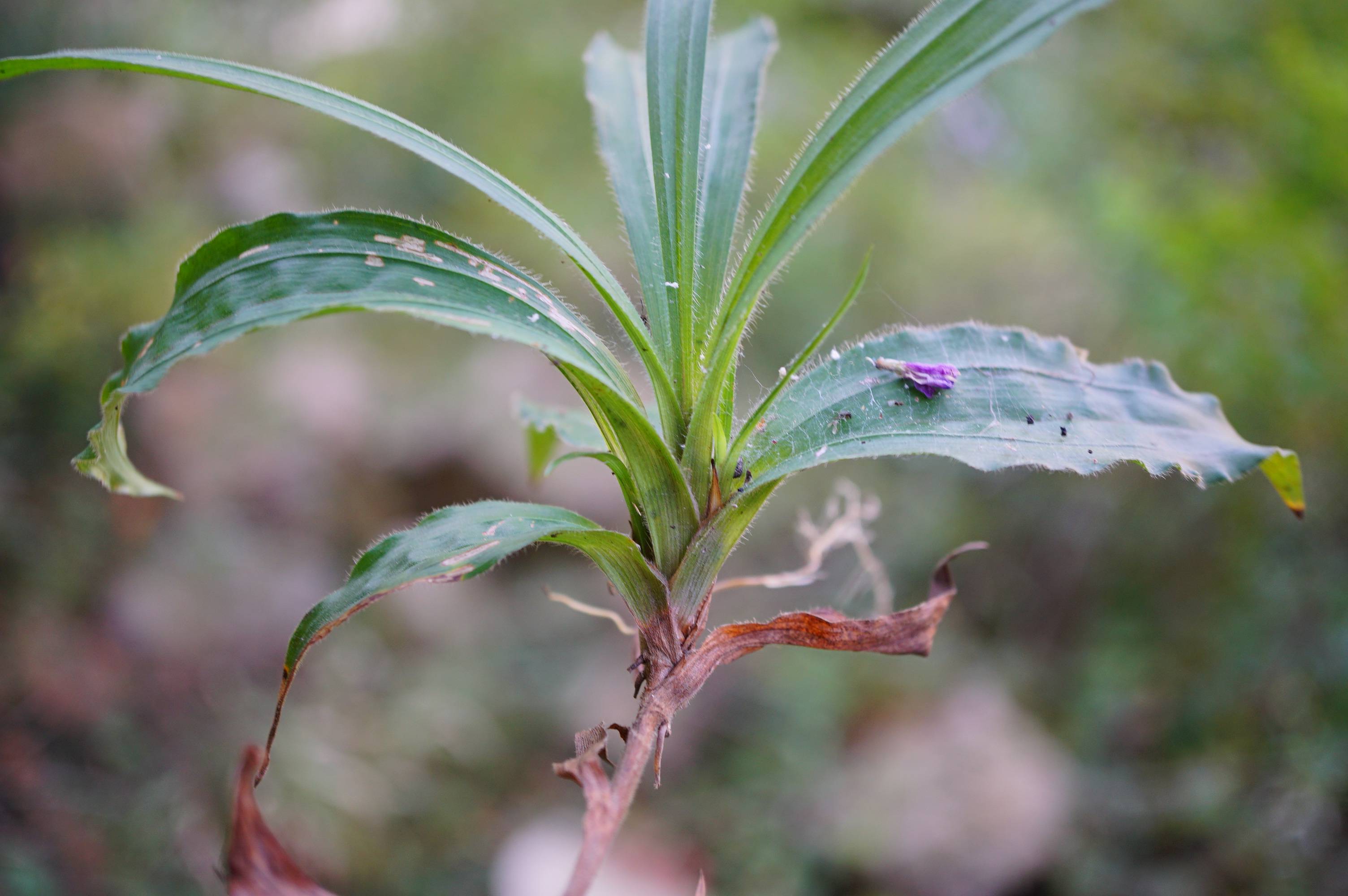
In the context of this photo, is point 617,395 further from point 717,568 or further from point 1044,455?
point 1044,455

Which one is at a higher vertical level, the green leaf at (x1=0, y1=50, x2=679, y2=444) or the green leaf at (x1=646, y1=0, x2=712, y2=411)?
the green leaf at (x1=646, y1=0, x2=712, y2=411)

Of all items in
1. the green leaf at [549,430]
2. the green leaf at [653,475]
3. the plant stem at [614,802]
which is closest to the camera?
the plant stem at [614,802]

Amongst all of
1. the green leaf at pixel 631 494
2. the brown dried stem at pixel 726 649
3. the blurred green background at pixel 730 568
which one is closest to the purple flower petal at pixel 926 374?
the brown dried stem at pixel 726 649

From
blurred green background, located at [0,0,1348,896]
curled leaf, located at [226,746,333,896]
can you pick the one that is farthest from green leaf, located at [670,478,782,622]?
blurred green background, located at [0,0,1348,896]

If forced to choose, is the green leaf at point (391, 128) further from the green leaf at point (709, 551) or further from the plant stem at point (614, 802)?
the plant stem at point (614, 802)

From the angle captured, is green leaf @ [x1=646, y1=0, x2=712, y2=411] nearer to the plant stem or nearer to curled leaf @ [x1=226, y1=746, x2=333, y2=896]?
the plant stem

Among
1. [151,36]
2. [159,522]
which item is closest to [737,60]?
[159,522]
